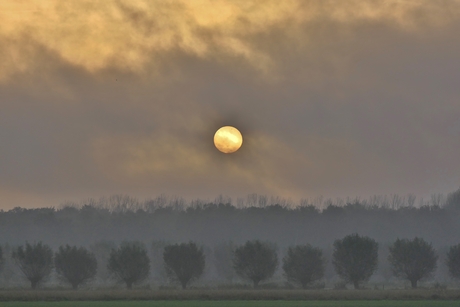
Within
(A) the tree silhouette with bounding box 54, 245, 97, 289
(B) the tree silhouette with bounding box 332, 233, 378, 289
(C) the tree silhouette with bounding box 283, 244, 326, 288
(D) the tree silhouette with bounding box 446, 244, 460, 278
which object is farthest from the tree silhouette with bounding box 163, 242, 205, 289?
(D) the tree silhouette with bounding box 446, 244, 460, 278

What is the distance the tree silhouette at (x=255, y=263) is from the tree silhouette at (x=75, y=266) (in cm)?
1956

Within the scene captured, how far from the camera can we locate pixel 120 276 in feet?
344

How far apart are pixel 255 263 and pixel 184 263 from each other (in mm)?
9520

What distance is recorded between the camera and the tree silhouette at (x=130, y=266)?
104 meters

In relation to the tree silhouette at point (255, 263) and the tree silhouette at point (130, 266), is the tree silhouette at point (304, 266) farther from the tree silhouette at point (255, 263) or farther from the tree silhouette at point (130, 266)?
the tree silhouette at point (130, 266)

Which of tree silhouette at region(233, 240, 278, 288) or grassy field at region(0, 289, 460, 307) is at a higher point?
tree silhouette at region(233, 240, 278, 288)

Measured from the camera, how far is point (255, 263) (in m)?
105

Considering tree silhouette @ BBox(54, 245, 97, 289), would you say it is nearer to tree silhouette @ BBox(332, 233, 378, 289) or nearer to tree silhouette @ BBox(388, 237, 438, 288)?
tree silhouette @ BBox(332, 233, 378, 289)

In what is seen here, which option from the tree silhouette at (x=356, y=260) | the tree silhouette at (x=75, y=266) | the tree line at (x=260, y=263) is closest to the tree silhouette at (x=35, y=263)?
the tree line at (x=260, y=263)

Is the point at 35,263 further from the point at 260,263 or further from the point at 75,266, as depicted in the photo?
the point at 260,263

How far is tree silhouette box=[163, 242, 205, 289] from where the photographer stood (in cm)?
10394

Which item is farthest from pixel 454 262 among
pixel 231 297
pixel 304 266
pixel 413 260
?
pixel 231 297

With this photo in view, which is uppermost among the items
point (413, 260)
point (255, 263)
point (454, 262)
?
point (413, 260)

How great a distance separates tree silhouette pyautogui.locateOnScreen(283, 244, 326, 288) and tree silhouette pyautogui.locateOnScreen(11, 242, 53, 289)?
32503 millimetres
